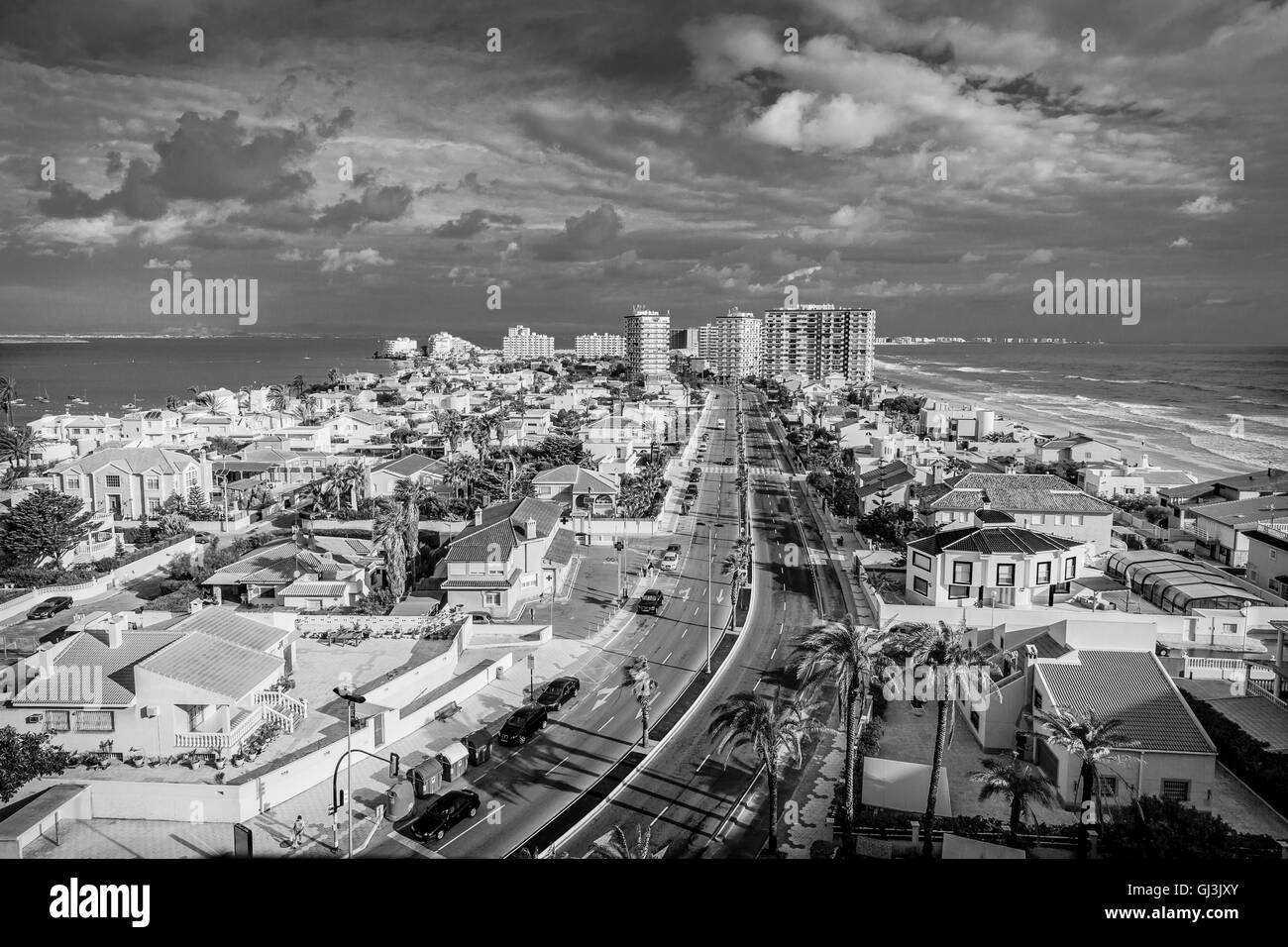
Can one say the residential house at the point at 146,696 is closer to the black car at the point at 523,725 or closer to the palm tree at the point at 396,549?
the black car at the point at 523,725

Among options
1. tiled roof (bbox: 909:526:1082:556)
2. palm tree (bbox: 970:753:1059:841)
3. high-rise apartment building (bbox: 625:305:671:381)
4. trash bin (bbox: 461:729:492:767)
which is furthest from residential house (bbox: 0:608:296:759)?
high-rise apartment building (bbox: 625:305:671:381)

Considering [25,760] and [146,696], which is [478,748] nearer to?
[146,696]

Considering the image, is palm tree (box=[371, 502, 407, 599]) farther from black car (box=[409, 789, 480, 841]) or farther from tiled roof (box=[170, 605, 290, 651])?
black car (box=[409, 789, 480, 841])

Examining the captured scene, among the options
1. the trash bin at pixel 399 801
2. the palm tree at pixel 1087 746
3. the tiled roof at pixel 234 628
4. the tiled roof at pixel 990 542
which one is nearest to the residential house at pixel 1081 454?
the tiled roof at pixel 990 542

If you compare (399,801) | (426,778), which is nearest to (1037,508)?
(426,778)

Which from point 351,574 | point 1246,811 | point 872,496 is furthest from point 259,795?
point 872,496
